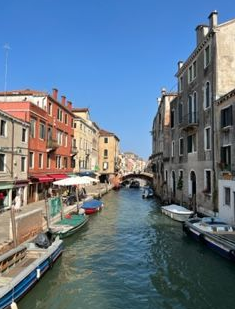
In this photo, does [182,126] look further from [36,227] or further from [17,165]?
[36,227]

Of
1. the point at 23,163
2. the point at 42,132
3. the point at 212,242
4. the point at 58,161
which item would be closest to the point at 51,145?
the point at 42,132

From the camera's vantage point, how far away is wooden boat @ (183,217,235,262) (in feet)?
41.5

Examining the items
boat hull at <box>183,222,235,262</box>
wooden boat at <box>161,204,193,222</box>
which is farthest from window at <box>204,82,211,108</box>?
boat hull at <box>183,222,235,262</box>

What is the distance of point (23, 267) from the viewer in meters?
10.1

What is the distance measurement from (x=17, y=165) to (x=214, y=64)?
14802mm

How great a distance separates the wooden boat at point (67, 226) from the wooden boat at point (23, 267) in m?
2.99

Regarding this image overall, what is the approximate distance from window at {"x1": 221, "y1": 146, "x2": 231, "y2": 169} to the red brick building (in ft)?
45.8

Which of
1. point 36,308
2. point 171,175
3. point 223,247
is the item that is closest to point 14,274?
point 36,308

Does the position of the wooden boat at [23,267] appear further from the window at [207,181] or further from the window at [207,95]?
the window at [207,95]

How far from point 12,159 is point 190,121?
1353 cm

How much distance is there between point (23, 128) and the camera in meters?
23.0

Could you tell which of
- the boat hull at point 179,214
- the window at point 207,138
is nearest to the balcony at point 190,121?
the window at point 207,138

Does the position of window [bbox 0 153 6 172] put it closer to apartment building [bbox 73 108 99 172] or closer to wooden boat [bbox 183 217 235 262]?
wooden boat [bbox 183 217 235 262]

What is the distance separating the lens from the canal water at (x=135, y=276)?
29.7 feet
